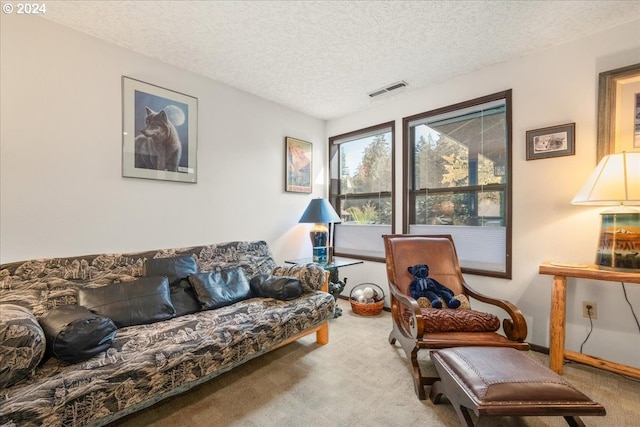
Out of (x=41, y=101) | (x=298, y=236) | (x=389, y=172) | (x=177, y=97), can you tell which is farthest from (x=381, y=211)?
(x=41, y=101)

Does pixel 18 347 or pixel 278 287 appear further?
pixel 278 287

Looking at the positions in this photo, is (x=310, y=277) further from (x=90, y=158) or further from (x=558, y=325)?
(x=90, y=158)

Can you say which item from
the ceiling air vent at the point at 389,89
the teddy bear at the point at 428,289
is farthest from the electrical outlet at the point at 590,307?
the ceiling air vent at the point at 389,89

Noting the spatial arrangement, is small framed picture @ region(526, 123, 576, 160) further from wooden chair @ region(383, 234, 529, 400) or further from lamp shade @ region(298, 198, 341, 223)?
lamp shade @ region(298, 198, 341, 223)

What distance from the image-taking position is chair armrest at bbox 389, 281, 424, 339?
1.73 metres

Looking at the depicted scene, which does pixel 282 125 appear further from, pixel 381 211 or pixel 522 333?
pixel 522 333

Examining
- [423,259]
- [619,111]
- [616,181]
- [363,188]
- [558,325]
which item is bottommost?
[558,325]

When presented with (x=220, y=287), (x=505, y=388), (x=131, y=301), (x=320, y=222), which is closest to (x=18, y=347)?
(x=131, y=301)

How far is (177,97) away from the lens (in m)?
2.55

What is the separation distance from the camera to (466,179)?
2.83 metres

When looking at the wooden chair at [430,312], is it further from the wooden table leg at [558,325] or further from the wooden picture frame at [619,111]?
the wooden picture frame at [619,111]

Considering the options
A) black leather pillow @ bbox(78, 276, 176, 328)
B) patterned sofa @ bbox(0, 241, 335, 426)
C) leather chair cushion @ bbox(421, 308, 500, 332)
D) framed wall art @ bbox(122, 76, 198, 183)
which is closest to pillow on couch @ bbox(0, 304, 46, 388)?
patterned sofa @ bbox(0, 241, 335, 426)

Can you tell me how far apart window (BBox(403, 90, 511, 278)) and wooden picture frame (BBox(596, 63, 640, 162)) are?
59cm

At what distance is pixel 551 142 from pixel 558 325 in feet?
4.64
